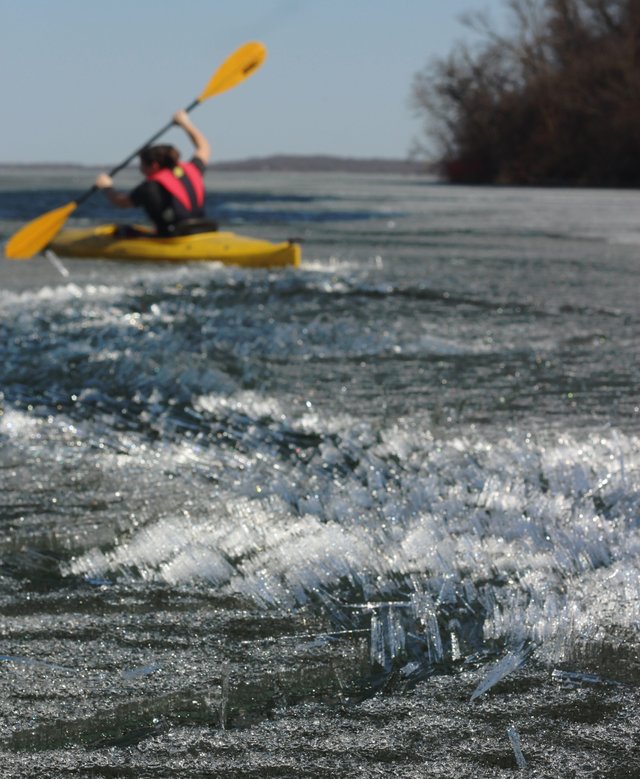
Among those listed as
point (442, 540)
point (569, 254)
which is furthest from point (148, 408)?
point (569, 254)

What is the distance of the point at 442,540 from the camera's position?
7.37ft

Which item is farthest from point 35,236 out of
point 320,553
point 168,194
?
point 320,553

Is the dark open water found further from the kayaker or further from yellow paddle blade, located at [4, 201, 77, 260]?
yellow paddle blade, located at [4, 201, 77, 260]

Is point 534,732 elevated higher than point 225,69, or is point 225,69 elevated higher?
point 225,69

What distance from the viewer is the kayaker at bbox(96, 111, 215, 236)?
809 cm

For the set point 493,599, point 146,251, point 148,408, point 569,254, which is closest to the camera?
point 493,599

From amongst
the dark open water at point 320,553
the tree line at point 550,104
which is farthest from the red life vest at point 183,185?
the tree line at point 550,104

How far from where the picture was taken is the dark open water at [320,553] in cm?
152

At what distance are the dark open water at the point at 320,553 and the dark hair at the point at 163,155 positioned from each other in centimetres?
346

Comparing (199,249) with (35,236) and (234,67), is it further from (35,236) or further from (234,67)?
(234,67)

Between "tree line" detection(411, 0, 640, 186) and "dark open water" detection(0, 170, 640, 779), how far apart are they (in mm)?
30925

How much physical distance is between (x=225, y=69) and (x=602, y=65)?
1151 inches

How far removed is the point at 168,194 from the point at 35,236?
129 cm

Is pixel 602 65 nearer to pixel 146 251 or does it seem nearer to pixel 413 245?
pixel 413 245
